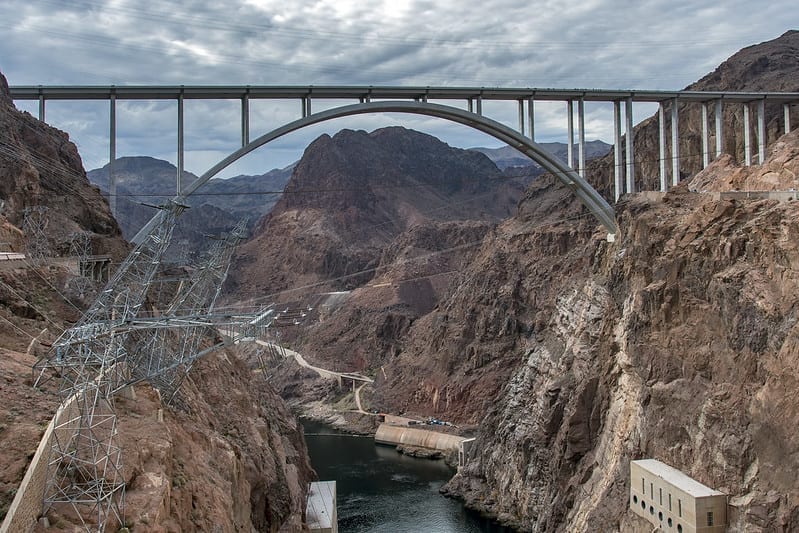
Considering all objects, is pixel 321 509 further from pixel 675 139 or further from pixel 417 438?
pixel 417 438

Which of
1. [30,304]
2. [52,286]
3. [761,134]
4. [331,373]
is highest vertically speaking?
[761,134]

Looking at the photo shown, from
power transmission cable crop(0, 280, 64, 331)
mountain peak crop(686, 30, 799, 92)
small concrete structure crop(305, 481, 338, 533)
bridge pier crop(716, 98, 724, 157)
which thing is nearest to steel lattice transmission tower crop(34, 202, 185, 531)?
power transmission cable crop(0, 280, 64, 331)

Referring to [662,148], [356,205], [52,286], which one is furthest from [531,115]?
[356,205]

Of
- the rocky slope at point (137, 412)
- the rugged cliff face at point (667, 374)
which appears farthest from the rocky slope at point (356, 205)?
the rocky slope at point (137, 412)

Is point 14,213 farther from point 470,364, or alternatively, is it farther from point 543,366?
point 470,364

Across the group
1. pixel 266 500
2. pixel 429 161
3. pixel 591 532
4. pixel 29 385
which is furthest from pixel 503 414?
pixel 429 161

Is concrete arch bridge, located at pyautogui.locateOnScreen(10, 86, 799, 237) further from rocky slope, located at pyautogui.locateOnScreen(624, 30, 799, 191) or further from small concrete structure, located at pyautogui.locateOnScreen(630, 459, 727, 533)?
small concrete structure, located at pyautogui.locateOnScreen(630, 459, 727, 533)

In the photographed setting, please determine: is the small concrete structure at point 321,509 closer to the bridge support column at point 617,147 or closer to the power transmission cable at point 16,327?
the power transmission cable at point 16,327
